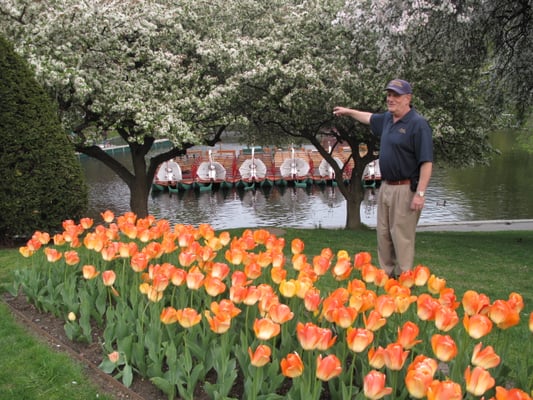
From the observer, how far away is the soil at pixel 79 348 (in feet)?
11.9

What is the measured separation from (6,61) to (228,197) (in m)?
23.7

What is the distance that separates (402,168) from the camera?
5305 millimetres

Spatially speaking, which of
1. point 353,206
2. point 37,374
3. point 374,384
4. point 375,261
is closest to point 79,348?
point 37,374

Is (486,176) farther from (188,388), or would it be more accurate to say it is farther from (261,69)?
(188,388)

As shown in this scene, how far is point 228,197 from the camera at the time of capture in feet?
105

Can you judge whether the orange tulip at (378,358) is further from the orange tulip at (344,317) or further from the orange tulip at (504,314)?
the orange tulip at (504,314)

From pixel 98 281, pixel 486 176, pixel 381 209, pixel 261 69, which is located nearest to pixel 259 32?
pixel 261 69

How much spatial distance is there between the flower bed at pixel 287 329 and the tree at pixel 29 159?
3916 millimetres

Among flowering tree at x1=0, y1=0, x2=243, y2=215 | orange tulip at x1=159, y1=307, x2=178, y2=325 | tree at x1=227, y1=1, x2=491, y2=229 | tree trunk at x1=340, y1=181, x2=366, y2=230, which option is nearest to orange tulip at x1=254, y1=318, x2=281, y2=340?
orange tulip at x1=159, y1=307, x2=178, y2=325

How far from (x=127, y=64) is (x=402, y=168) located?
8.30 metres

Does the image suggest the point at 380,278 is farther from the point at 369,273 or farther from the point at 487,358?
the point at 487,358

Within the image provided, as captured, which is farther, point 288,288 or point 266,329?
point 288,288

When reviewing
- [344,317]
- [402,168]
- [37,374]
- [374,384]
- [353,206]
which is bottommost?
[353,206]

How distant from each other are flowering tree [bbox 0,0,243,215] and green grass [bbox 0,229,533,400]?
3202 millimetres
